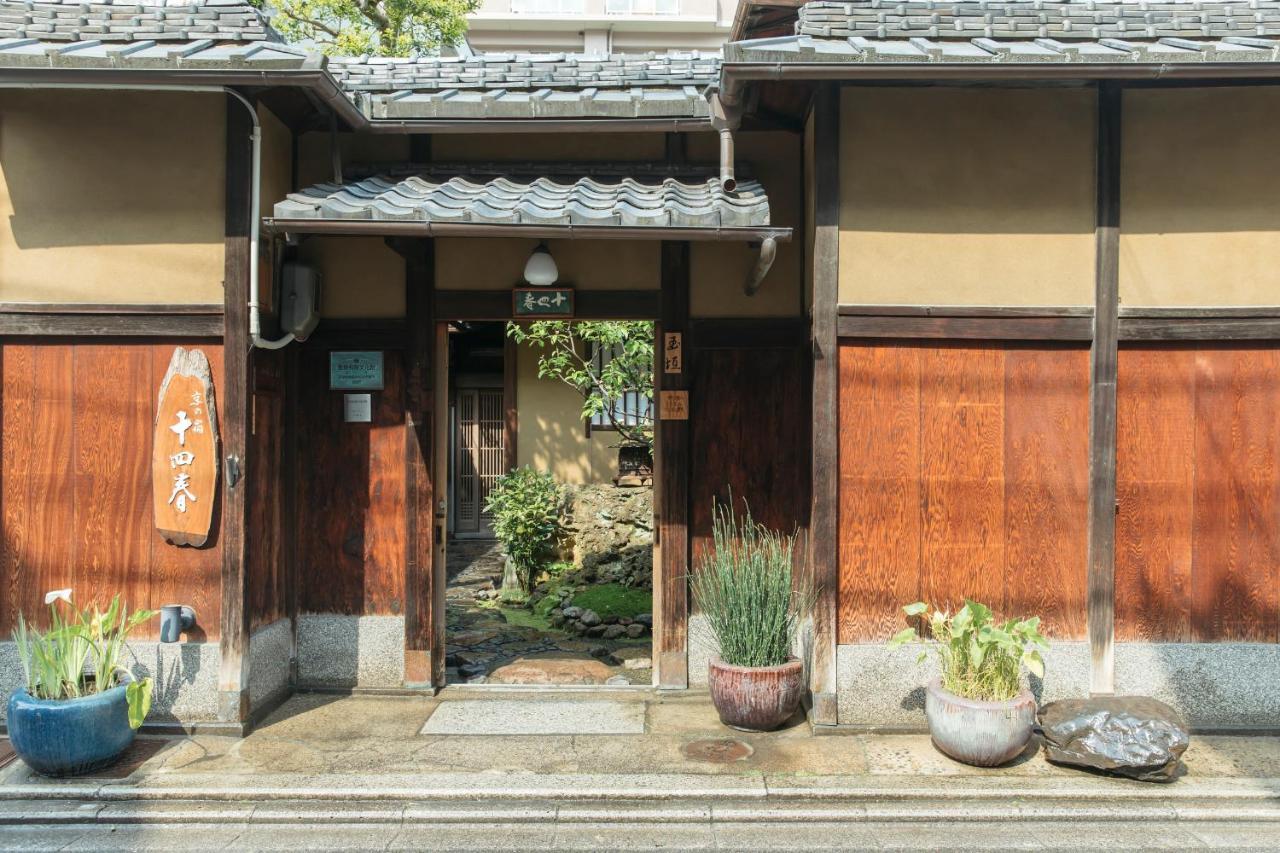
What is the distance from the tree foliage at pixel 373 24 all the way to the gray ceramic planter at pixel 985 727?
1416 cm

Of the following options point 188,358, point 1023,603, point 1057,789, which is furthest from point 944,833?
point 188,358

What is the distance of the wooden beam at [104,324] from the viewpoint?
6598 mm

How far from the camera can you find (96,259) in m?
6.60

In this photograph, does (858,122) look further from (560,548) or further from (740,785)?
(560,548)

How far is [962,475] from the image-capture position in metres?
6.50

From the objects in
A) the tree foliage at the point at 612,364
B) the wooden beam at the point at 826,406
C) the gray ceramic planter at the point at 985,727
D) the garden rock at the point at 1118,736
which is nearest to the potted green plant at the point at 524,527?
the tree foliage at the point at 612,364

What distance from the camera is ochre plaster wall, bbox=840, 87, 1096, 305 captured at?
21.2ft

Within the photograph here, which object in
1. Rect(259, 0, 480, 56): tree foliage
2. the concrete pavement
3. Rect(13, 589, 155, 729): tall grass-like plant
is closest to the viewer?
the concrete pavement

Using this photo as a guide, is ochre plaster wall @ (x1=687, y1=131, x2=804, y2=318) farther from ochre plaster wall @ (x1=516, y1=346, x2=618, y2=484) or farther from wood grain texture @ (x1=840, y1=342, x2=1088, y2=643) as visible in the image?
ochre plaster wall @ (x1=516, y1=346, x2=618, y2=484)

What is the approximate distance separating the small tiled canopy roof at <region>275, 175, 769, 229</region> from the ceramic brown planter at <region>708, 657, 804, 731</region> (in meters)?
2.92

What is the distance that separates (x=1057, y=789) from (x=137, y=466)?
20.4ft

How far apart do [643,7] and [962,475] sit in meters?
25.8

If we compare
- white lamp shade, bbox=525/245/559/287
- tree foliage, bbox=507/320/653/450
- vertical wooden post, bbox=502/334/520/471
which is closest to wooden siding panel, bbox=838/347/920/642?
white lamp shade, bbox=525/245/559/287

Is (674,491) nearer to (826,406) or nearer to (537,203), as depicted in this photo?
(826,406)
